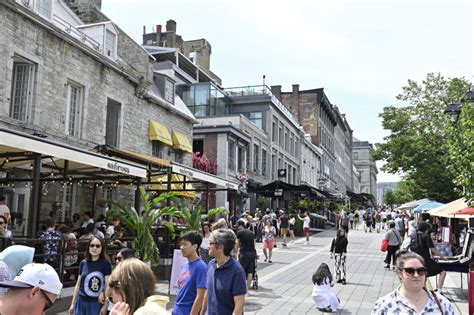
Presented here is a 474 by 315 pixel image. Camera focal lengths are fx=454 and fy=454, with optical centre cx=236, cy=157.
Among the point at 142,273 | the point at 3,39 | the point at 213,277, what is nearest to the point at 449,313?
the point at 213,277

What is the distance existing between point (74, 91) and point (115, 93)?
219 cm

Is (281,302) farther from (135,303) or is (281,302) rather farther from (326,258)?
(326,258)

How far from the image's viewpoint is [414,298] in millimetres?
3648

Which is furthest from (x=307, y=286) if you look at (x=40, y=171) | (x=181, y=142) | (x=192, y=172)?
(x=181, y=142)

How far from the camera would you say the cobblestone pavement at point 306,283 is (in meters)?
8.99

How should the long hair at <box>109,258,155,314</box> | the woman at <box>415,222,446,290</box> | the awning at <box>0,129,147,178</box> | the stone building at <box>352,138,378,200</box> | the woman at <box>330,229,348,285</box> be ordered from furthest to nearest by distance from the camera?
the stone building at <box>352,138,378,200</box> → the woman at <box>330,229,348,285</box> → the woman at <box>415,222,446,290</box> → the awning at <box>0,129,147,178</box> → the long hair at <box>109,258,155,314</box>

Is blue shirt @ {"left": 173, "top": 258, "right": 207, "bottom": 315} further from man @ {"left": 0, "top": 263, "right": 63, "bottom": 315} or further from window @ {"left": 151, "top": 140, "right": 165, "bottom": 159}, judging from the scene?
window @ {"left": 151, "top": 140, "right": 165, "bottom": 159}

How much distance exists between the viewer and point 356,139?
14475 centimetres

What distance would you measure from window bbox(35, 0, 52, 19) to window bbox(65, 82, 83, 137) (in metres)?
2.36

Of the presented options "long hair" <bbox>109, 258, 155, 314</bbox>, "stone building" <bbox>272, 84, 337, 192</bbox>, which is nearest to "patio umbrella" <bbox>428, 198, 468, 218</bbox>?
"long hair" <bbox>109, 258, 155, 314</bbox>

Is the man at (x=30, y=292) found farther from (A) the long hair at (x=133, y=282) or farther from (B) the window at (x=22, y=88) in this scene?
(B) the window at (x=22, y=88)

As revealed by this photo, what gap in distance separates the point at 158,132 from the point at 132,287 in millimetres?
18163

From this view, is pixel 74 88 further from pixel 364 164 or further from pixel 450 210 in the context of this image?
pixel 364 164

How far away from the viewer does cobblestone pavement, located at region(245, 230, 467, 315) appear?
8.99 metres
